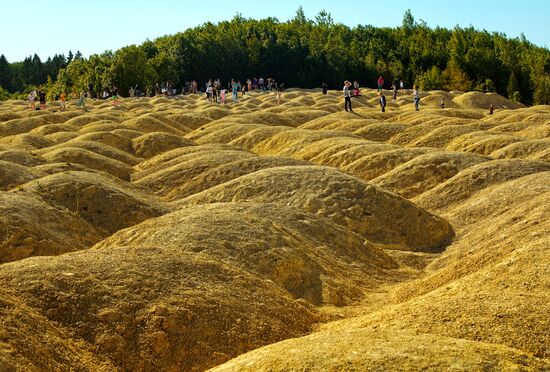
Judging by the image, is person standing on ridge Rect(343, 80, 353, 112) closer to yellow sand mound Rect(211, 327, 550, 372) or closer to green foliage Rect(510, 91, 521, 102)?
green foliage Rect(510, 91, 521, 102)

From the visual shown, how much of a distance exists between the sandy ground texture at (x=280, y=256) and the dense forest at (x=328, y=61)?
141ft

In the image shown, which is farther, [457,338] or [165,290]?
[165,290]

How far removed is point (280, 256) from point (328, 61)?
75551 mm

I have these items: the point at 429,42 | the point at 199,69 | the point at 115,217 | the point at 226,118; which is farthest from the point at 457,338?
the point at 429,42

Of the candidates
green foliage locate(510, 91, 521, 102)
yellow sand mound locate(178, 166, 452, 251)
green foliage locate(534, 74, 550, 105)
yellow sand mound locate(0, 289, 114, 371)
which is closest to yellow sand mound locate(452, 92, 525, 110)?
green foliage locate(510, 91, 521, 102)

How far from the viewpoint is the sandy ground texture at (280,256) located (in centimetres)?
1011

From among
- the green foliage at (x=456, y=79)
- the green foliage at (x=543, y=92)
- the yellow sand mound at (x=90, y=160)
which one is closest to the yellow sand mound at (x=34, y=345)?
the yellow sand mound at (x=90, y=160)

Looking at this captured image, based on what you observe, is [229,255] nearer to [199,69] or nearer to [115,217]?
[115,217]

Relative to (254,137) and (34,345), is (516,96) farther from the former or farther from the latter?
(34,345)

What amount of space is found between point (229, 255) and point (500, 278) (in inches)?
216

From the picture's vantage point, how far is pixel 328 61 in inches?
3529

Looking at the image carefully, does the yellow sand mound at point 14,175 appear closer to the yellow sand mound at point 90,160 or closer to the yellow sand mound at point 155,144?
the yellow sand mound at point 90,160

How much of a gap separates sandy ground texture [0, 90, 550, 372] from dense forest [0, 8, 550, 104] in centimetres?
4299

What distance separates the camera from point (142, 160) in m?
34.8
